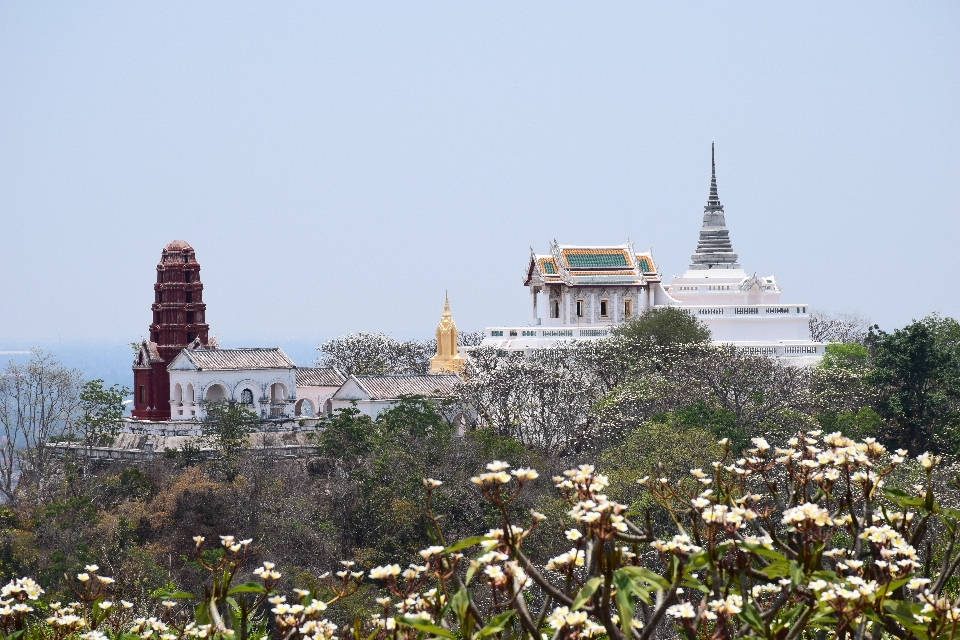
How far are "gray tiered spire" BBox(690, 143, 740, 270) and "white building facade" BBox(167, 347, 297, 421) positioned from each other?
73.5 feet

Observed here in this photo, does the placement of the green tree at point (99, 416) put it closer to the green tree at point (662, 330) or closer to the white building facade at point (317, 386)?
the white building facade at point (317, 386)

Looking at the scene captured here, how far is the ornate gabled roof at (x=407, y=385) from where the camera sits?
Answer: 46438mm

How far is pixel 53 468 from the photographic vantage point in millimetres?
43844

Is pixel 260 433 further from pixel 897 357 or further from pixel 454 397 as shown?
pixel 897 357

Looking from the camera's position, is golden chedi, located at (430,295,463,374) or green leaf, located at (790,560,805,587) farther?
golden chedi, located at (430,295,463,374)

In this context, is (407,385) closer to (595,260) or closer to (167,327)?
(167,327)

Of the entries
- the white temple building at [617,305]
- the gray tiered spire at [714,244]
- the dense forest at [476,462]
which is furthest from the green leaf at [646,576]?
the gray tiered spire at [714,244]

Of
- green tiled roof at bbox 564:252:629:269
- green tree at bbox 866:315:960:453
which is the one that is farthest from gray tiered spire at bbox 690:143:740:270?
green tree at bbox 866:315:960:453

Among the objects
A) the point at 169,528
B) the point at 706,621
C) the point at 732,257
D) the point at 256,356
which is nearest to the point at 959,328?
the point at 732,257

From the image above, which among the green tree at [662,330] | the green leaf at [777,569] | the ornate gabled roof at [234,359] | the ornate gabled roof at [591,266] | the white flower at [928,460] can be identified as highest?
the ornate gabled roof at [591,266]

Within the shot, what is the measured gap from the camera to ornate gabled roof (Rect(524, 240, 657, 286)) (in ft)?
181

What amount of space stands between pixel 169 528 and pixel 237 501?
1928 millimetres

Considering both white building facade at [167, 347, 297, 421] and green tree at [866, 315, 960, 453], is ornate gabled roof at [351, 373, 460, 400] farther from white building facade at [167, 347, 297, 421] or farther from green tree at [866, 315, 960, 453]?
green tree at [866, 315, 960, 453]

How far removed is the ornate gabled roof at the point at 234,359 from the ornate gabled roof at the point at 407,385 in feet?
8.51
